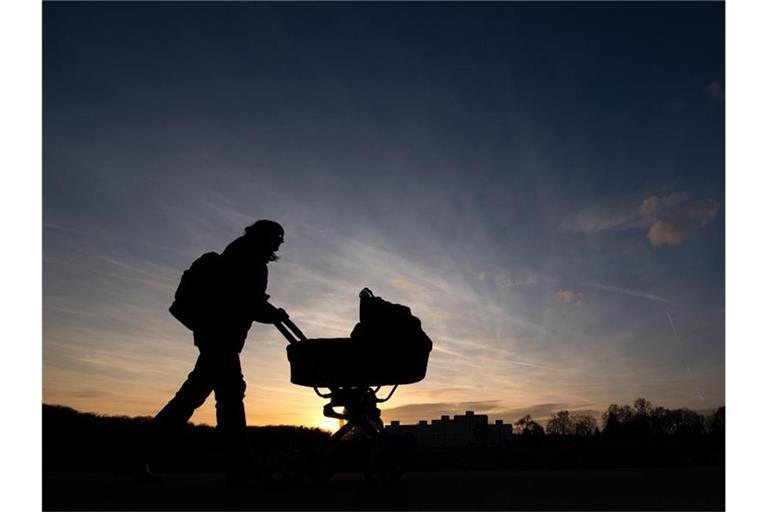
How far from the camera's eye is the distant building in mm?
11922

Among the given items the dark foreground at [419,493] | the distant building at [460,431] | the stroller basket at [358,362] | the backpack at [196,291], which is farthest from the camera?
the distant building at [460,431]

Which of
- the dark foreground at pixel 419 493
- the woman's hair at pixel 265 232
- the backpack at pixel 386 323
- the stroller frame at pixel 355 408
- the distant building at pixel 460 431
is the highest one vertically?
the woman's hair at pixel 265 232

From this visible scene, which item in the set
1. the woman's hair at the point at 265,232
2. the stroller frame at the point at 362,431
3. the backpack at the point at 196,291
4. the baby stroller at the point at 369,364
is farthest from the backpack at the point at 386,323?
the backpack at the point at 196,291

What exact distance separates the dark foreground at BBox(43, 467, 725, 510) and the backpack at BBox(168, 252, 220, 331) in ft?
4.45

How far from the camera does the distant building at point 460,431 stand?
11922 mm

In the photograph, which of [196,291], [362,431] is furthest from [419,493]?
[196,291]

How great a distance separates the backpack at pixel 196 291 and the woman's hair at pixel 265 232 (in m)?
0.35

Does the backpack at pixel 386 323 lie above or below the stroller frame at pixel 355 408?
above

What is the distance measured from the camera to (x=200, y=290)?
5684 mm

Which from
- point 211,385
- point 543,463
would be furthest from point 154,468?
point 543,463

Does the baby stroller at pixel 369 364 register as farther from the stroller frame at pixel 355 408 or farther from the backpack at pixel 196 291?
the backpack at pixel 196 291

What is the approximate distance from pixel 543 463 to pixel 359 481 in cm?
289

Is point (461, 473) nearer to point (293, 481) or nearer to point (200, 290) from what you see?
point (293, 481)

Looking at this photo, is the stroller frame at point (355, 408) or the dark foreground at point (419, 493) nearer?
the dark foreground at point (419, 493)
